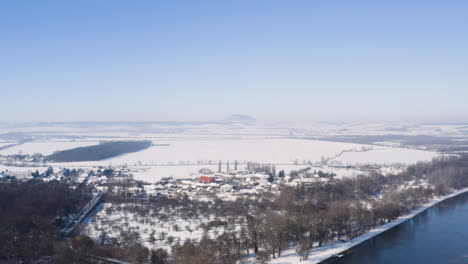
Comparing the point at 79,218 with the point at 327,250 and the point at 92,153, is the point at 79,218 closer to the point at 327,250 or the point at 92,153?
the point at 327,250

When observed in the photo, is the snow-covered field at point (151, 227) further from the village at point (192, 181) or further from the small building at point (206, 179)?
the small building at point (206, 179)

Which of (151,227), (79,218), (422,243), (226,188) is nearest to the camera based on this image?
(422,243)

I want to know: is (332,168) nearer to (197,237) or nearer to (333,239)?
(333,239)

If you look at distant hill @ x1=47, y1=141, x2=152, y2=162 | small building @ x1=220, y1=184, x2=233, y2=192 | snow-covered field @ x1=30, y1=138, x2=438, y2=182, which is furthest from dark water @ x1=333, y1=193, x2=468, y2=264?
distant hill @ x1=47, y1=141, x2=152, y2=162

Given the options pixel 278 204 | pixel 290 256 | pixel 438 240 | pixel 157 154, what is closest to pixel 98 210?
pixel 278 204

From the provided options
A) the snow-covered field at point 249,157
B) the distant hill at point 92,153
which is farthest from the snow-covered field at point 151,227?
the distant hill at point 92,153

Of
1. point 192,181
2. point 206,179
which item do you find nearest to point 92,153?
point 192,181

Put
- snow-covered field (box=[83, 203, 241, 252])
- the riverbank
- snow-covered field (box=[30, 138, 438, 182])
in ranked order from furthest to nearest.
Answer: snow-covered field (box=[30, 138, 438, 182])
snow-covered field (box=[83, 203, 241, 252])
the riverbank

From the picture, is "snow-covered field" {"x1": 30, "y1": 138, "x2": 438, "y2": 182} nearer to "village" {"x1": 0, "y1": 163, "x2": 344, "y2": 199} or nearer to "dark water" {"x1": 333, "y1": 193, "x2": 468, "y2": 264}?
"village" {"x1": 0, "y1": 163, "x2": 344, "y2": 199}
